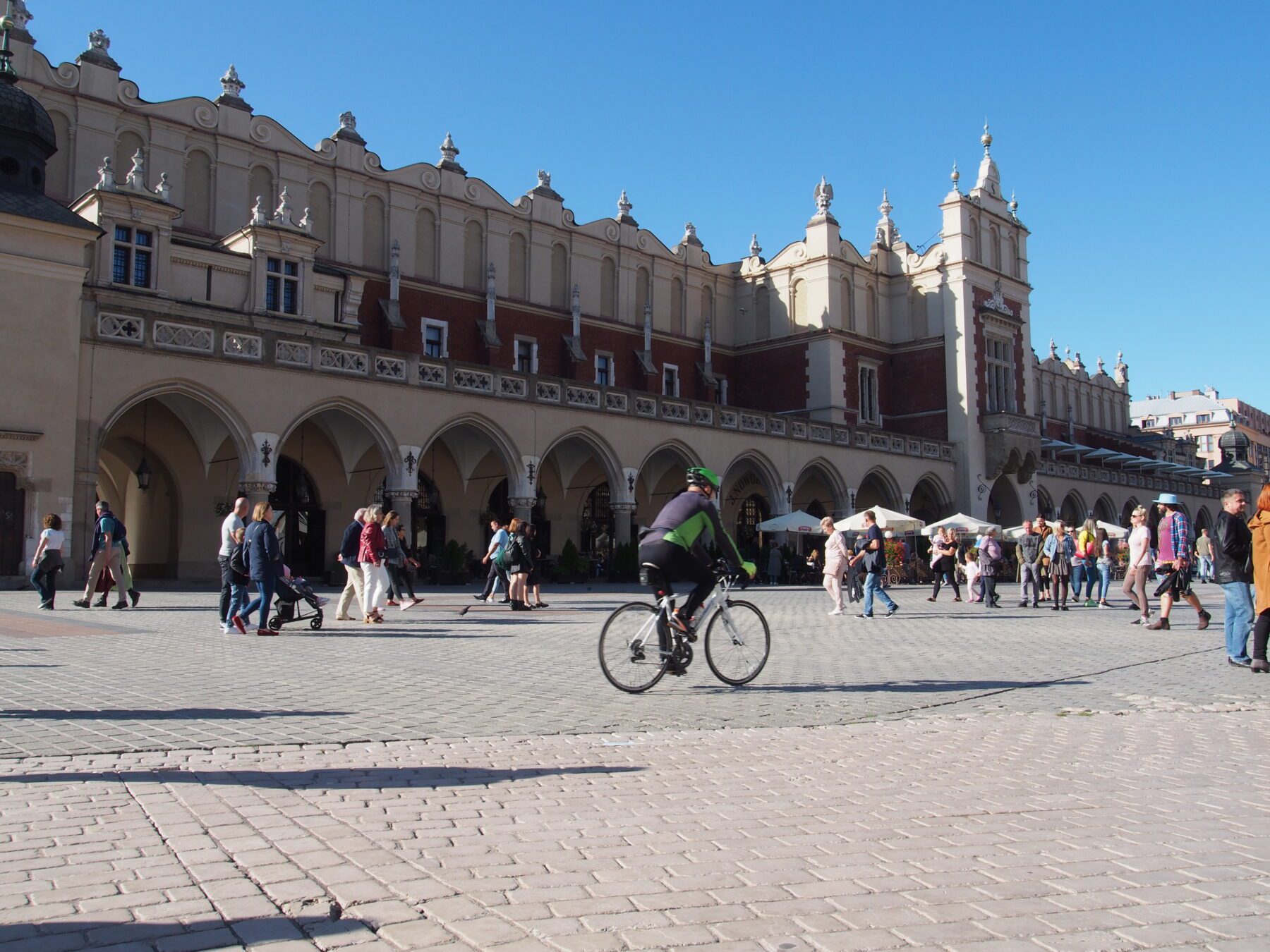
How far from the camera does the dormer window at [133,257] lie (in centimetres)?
2667

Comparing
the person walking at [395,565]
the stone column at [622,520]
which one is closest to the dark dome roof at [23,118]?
the person walking at [395,565]

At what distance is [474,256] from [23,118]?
15140 millimetres

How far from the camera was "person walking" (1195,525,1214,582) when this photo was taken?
1379 inches

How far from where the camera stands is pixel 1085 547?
21.2 meters

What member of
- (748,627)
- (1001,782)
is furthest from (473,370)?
(1001,782)

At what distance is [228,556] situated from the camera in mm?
13312

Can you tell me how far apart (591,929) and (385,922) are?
600 millimetres

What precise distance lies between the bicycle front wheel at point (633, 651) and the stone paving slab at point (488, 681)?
150 millimetres

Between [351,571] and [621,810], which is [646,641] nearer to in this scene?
[621,810]

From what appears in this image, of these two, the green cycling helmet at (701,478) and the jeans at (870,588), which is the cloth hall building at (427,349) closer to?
the jeans at (870,588)

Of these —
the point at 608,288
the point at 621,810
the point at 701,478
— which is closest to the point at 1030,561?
the point at 701,478

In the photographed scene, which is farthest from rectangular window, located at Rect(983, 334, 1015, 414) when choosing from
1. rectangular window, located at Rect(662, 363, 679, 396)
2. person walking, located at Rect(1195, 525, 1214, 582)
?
rectangular window, located at Rect(662, 363, 679, 396)

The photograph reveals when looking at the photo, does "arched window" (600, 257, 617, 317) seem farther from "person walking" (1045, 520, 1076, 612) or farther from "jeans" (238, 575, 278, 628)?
"jeans" (238, 575, 278, 628)

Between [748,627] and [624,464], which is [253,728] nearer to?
[748,627]
